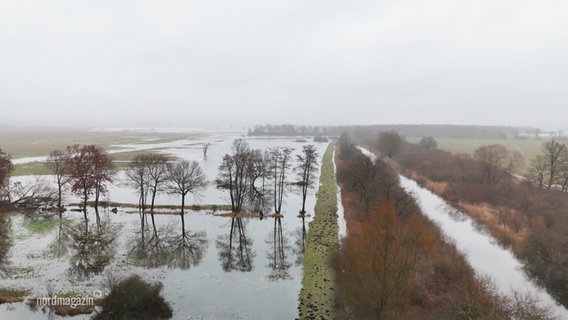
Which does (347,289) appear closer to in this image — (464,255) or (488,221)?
(464,255)

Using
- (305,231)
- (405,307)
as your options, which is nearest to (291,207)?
(305,231)

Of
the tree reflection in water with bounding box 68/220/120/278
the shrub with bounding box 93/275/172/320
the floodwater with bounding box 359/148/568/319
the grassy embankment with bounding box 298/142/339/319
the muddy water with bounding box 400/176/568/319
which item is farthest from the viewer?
the tree reflection in water with bounding box 68/220/120/278

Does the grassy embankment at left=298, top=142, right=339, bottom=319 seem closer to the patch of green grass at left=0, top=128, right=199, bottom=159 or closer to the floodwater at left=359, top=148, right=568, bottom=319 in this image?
the floodwater at left=359, top=148, right=568, bottom=319

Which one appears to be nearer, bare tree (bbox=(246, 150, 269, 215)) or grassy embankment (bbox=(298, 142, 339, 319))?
grassy embankment (bbox=(298, 142, 339, 319))

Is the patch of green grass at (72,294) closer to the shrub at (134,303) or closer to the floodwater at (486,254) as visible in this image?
the shrub at (134,303)

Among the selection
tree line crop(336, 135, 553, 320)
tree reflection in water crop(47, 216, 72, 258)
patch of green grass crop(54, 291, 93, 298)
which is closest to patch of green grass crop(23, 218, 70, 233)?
tree reflection in water crop(47, 216, 72, 258)

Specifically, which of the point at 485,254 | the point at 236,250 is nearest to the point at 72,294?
the point at 236,250
